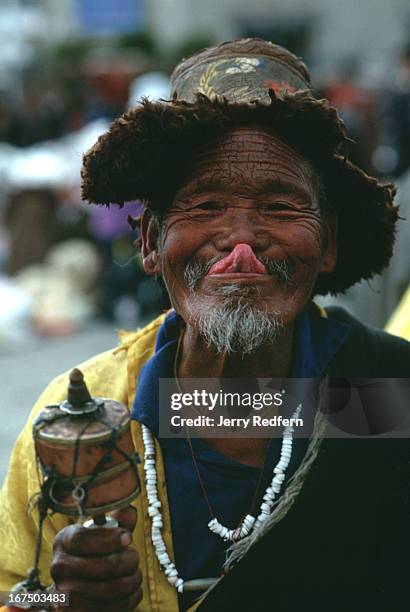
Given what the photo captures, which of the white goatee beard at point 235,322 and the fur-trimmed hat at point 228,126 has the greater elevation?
the fur-trimmed hat at point 228,126

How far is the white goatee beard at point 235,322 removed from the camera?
1924 mm

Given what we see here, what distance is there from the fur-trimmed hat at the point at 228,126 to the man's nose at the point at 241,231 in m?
0.17

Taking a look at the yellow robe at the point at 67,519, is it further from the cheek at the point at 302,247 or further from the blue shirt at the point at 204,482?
the cheek at the point at 302,247

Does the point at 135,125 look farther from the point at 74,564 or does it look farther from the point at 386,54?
the point at 386,54

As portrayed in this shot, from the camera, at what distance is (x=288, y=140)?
6.49 ft

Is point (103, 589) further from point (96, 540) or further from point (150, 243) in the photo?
point (150, 243)

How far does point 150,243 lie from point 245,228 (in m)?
0.33

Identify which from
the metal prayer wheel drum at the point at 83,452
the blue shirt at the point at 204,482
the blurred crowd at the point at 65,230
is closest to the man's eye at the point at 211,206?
the blue shirt at the point at 204,482

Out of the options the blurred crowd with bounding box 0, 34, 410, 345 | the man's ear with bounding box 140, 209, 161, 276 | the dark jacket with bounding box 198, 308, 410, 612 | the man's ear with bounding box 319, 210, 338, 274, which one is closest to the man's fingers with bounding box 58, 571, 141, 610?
the dark jacket with bounding box 198, 308, 410, 612

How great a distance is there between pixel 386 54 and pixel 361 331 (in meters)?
37.0

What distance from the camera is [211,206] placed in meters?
1.97

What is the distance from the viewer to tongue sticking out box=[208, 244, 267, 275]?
1903mm

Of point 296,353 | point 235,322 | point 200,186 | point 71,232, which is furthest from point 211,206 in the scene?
point 71,232

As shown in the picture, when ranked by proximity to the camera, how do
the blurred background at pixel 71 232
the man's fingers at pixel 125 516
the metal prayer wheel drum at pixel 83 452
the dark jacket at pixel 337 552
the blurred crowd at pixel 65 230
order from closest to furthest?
the metal prayer wheel drum at pixel 83 452
the man's fingers at pixel 125 516
the dark jacket at pixel 337 552
the blurred background at pixel 71 232
the blurred crowd at pixel 65 230
